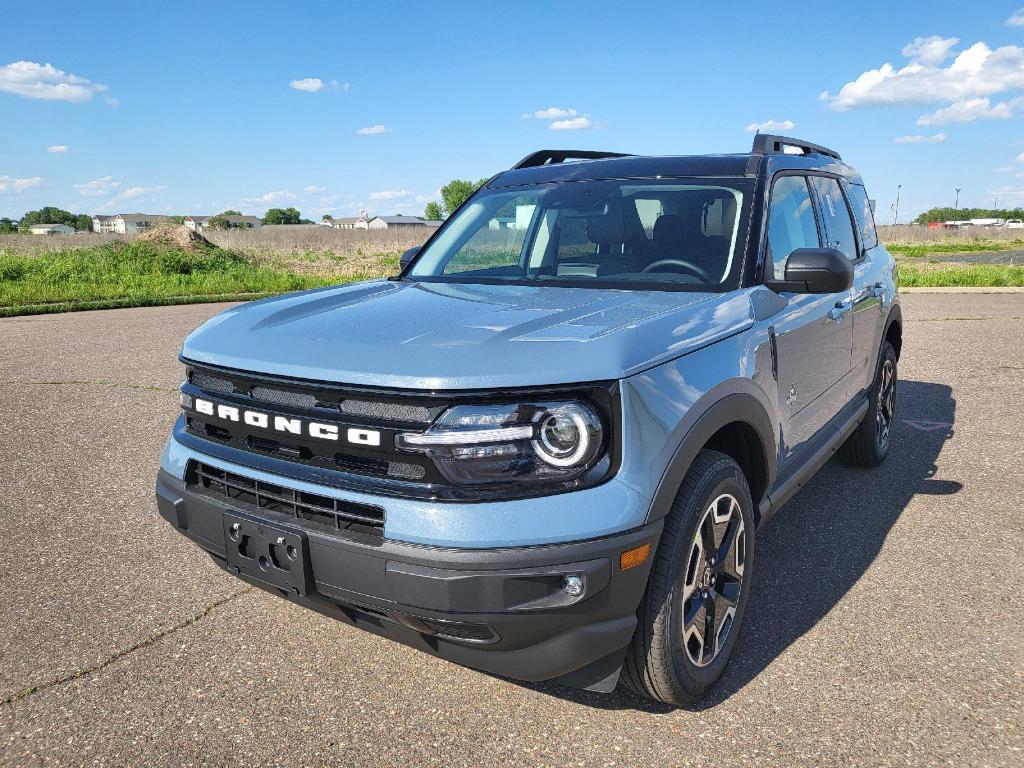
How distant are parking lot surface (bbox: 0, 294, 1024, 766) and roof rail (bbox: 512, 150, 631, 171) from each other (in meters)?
2.34

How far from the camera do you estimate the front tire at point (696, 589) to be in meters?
2.39

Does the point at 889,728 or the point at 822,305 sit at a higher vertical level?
the point at 822,305

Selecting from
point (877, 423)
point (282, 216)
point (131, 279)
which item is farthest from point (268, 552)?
point (282, 216)

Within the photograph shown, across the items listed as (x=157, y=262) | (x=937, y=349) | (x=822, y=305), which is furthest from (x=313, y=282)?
(x=822, y=305)

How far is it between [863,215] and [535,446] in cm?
397

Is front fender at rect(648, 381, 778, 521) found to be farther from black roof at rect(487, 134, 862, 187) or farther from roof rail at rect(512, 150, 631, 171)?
roof rail at rect(512, 150, 631, 171)

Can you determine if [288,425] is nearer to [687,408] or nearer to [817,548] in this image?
[687,408]

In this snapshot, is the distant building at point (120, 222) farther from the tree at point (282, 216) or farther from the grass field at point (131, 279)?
the grass field at point (131, 279)

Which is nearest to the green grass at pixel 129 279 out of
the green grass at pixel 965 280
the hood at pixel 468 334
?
the hood at pixel 468 334

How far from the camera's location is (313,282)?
20.9 m

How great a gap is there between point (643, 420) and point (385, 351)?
0.77 m

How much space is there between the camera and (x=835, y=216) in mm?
4418

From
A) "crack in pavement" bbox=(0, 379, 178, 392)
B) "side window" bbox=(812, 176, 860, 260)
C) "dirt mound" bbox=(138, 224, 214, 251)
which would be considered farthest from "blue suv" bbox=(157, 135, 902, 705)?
"dirt mound" bbox=(138, 224, 214, 251)

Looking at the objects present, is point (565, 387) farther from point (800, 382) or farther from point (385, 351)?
point (800, 382)
